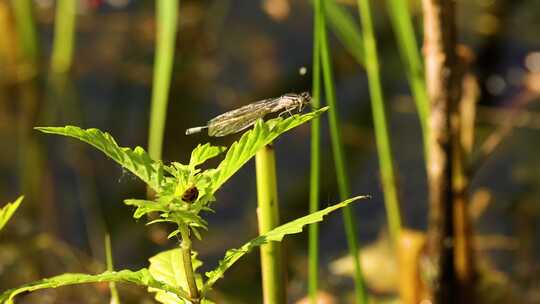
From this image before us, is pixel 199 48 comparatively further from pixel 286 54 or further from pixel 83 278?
pixel 83 278

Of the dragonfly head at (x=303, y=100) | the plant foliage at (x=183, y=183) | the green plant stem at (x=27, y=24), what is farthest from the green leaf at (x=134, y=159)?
the green plant stem at (x=27, y=24)

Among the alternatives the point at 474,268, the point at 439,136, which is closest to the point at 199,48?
the point at 474,268

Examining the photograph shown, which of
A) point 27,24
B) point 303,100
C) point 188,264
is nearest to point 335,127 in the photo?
point 303,100

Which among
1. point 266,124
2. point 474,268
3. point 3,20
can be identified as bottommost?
point 474,268

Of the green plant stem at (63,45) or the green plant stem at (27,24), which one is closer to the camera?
the green plant stem at (27,24)

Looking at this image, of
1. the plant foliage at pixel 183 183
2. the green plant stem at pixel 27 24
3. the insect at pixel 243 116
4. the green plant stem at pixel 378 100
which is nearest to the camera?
the plant foliage at pixel 183 183

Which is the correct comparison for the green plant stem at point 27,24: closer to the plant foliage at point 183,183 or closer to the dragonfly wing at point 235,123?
the dragonfly wing at point 235,123
